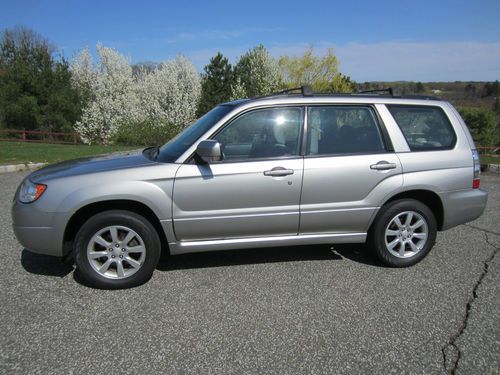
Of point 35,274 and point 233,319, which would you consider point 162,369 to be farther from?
point 35,274

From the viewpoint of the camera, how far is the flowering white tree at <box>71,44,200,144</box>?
36094 millimetres

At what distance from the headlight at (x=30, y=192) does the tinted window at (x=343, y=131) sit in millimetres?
2569

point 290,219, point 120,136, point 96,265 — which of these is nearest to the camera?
point 96,265

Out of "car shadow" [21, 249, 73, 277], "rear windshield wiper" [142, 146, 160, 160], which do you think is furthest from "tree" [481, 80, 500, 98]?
"car shadow" [21, 249, 73, 277]

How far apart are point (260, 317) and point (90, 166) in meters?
2.22

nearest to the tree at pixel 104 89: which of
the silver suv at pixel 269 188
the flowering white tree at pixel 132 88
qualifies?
the flowering white tree at pixel 132 88

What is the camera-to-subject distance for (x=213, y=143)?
3.53 meters

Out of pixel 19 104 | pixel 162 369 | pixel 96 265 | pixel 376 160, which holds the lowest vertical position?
pixel 162 369

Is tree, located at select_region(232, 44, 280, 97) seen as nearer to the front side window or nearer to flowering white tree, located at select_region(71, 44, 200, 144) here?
flowering white tree, located at select_region(71, 44, 200, 144)

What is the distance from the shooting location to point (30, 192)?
11.8 feet

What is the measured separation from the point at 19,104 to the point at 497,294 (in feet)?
121

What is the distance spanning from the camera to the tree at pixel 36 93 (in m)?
32.5

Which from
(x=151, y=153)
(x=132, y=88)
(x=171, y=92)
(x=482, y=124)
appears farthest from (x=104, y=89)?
(x=482, y=124)

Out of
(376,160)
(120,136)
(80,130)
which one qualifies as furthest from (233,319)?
(80,130)
